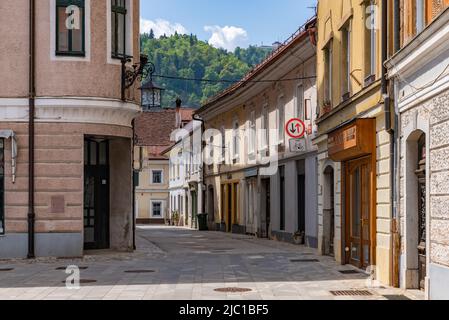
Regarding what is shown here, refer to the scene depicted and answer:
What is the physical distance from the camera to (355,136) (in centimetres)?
1602

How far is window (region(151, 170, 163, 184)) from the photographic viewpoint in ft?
236

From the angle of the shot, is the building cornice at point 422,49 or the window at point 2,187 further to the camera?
the window at point 2,187

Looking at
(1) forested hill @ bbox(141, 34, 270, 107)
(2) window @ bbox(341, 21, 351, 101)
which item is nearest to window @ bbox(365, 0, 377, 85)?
(2) window @ bbox(341, 21, 351, 101)

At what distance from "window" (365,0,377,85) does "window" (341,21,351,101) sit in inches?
74.5

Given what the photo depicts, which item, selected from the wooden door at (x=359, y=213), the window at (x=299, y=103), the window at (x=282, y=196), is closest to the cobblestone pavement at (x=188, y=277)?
the wooden door at (x=359, y=213)

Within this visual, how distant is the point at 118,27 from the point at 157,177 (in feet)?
166

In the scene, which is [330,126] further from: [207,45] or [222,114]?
[207,45]

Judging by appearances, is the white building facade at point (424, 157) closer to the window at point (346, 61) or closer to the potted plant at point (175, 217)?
the window at point (346, 61)

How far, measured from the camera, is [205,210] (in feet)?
158

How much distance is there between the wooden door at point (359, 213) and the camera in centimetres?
1642

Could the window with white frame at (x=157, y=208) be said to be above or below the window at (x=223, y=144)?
below

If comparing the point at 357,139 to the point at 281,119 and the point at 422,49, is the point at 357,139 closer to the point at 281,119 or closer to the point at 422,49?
the point at 422,49

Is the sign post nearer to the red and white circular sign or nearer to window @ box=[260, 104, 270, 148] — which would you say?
the red and white circular sign

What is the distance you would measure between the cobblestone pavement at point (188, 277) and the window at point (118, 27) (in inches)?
211
